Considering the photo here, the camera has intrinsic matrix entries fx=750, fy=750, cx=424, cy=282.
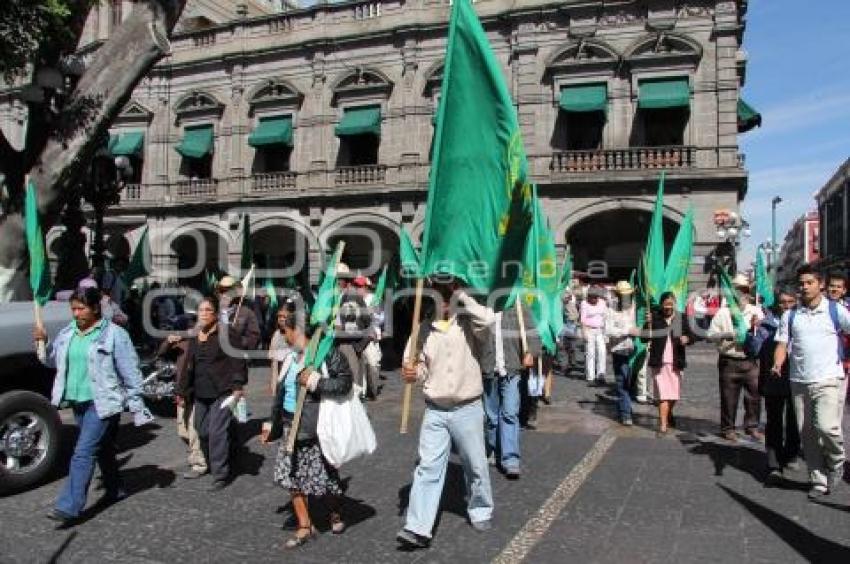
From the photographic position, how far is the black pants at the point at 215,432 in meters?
6.19

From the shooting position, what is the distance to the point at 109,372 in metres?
5.48

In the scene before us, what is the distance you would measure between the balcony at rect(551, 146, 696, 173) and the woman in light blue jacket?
16677 mm

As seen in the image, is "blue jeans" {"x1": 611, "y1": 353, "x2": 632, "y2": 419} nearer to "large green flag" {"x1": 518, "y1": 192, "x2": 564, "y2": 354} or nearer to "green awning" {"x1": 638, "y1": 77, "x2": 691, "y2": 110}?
"large green flag" {"x1": 518, "y1": 192, "x2": 564, "y2": 354}

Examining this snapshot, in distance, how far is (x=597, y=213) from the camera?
67.3ft

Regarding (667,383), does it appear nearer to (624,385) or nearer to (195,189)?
(624,385)

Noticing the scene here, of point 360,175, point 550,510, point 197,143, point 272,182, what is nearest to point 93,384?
point 550,510

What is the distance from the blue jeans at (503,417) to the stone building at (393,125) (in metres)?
12.3

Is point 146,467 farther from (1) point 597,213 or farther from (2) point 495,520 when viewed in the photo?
(1) point 597,213

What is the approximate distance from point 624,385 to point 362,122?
1573 centimetres

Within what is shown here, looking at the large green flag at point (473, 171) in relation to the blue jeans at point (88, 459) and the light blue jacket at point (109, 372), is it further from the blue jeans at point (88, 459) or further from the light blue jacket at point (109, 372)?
the blue jeans at point (88, 459)

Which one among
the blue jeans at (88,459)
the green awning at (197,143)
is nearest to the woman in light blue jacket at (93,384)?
the blue jeans at (88,459)

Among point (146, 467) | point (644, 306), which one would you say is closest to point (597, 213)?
point (644, 306)

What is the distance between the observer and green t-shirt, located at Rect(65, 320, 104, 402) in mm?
5438

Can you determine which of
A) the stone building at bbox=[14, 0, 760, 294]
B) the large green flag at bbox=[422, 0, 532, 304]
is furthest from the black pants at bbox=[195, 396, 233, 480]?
the stone building at bbox=[14, 0, 760, 294]
